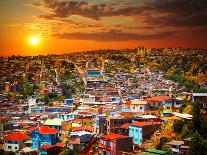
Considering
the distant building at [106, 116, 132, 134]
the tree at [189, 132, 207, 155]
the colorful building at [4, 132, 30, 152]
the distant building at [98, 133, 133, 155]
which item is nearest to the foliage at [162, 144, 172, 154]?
the tree at [189, 132, 207, 155]

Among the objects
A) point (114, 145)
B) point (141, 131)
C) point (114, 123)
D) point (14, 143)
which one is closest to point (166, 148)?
point (114, 145)

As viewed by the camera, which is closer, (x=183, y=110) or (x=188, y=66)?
(x=183, y=110)

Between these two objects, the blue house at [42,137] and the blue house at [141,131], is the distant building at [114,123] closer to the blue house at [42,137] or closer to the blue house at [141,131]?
the blue house at [141,131]

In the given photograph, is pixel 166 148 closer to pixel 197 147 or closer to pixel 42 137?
pixel 197 147

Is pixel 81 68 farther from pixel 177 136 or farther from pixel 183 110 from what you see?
pixel 177 136

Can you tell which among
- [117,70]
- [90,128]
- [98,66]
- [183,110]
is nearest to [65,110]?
[90,128]

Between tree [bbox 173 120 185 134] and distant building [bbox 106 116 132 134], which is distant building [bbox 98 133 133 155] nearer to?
tree [bbox 173 120 185 134]

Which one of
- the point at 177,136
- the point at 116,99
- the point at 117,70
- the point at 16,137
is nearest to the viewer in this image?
the point at 177,136

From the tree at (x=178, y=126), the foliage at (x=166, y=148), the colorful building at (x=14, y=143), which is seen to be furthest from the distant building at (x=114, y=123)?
the foliage at (x=166, y=148)
